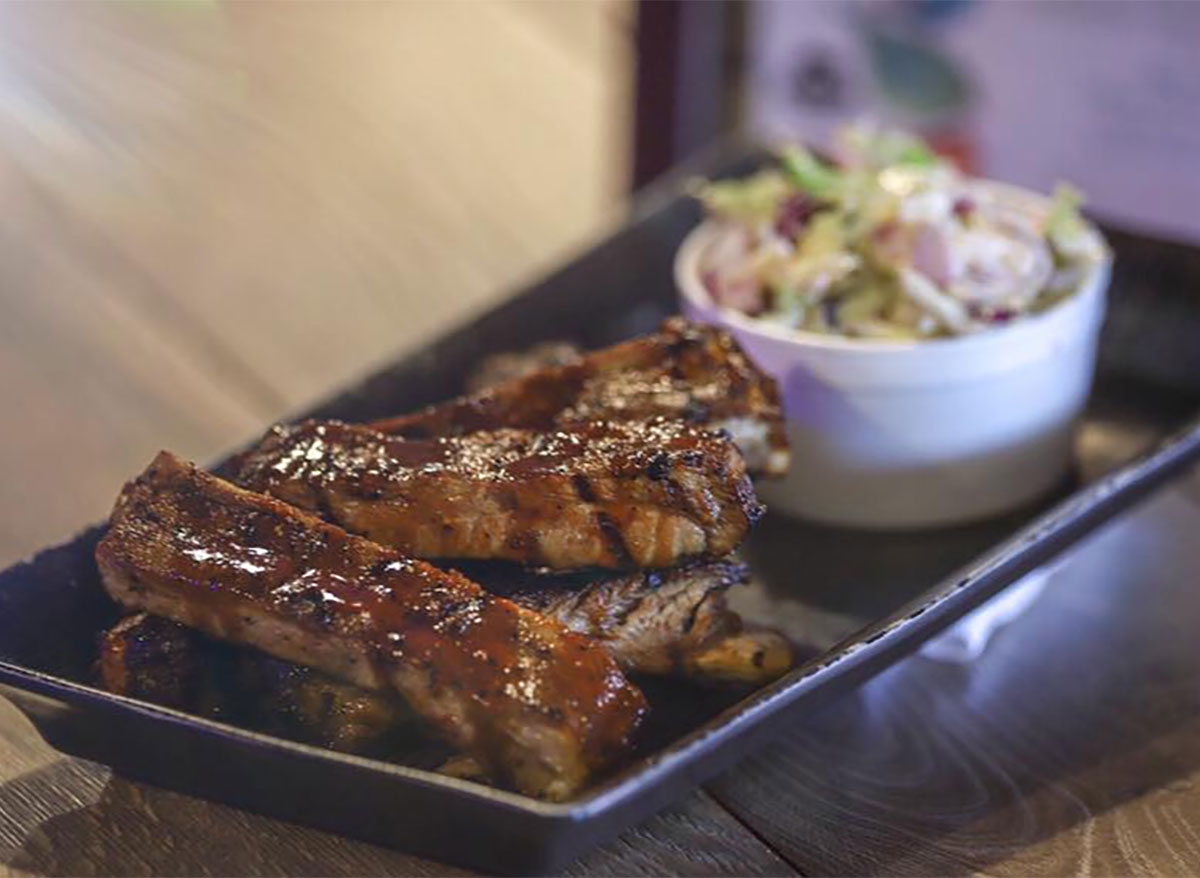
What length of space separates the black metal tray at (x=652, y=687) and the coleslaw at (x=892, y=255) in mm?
258

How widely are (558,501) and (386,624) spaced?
20cm

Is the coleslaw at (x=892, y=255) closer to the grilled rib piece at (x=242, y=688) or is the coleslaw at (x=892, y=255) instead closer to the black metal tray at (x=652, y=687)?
the black metal tray at (x=652, y=687)

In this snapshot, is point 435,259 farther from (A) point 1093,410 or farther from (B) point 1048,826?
(B) point 1048,826

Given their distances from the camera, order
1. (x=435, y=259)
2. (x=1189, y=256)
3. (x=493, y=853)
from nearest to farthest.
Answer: (x=493, y=853), (x=1189, y=256), (x=435, y=259)

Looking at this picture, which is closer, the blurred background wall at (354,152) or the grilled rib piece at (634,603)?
the grilled rib piece at (634,603)

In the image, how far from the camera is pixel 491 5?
3.92 metres

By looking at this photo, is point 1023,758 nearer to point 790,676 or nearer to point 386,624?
point 790,676

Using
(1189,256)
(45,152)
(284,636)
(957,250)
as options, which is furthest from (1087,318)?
(45,152)

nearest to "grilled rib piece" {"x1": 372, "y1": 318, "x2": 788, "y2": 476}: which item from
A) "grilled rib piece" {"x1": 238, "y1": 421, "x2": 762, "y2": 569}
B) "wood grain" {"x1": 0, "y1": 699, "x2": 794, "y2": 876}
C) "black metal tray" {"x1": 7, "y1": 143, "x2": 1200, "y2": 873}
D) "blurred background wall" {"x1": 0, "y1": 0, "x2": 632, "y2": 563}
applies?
"grilled rib piece" {"x1": 238, "y1": 421, "x2": 762, "y2": 569}

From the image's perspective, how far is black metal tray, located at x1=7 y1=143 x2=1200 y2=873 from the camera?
1.23m

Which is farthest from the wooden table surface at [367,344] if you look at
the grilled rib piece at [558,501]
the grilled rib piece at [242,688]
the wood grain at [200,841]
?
the grilled rib piece at [558,501]

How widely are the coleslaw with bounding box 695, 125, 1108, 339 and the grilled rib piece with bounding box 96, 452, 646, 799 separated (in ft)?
2.43

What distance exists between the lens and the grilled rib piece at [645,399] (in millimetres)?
1593

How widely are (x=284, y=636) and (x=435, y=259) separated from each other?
4.99 ft
